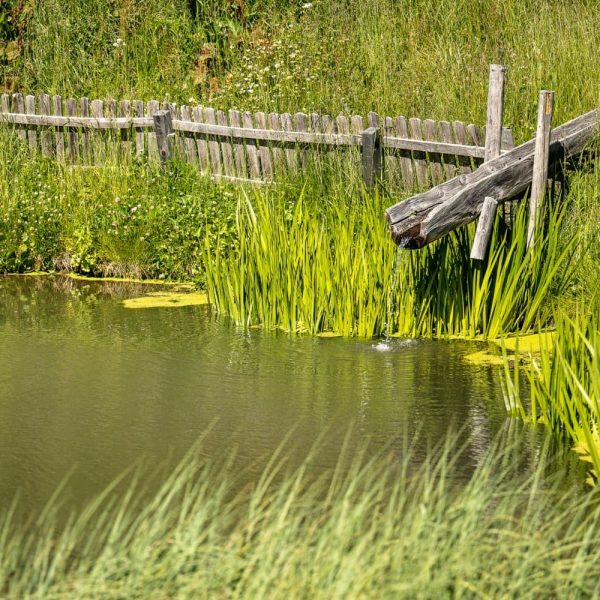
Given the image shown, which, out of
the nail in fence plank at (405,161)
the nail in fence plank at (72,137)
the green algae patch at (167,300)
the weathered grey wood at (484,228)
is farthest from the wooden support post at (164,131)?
the weathered grey wood at (484,228)

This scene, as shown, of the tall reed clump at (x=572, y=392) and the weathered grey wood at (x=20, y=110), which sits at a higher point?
the weathered grey wood at (x=20, y=110)

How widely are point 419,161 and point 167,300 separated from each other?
2.31m

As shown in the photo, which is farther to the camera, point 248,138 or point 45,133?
point 45,133

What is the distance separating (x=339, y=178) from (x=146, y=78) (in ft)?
14.8

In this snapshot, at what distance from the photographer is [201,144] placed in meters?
11.3

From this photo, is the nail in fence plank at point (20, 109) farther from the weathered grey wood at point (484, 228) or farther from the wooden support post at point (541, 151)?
the weathered grey wood at point (484, 228)

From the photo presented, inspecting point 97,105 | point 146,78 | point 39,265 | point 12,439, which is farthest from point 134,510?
point 146,78

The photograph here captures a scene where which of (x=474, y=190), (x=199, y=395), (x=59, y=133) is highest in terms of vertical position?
(x=59, y=133)

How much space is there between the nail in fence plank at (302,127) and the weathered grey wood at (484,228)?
2.99 metres

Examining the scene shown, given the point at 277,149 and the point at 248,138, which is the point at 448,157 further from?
the point at 248,138

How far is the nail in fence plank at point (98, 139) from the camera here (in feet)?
37.7

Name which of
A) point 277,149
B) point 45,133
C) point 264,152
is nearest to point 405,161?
point 277,149

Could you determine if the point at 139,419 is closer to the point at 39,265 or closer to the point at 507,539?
the point at 507,539

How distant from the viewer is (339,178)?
9.38 m
